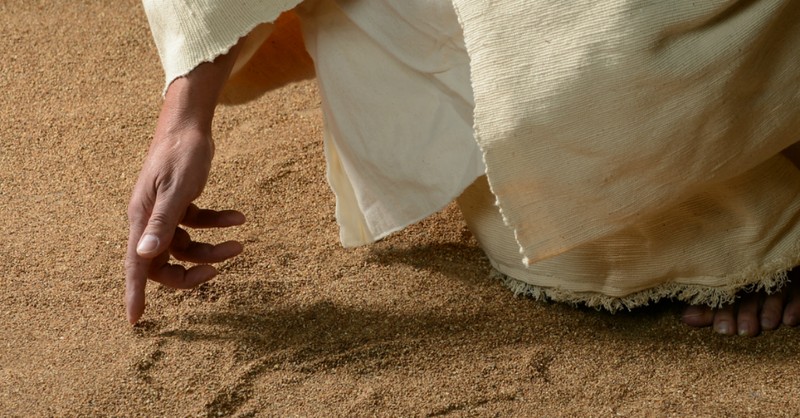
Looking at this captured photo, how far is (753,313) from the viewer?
5.71ft

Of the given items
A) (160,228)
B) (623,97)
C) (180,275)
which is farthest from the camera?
(180,275)

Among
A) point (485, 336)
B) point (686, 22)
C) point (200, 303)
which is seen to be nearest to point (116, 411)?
point (200, 303)

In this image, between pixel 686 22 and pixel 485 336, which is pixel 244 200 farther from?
pixel 686 22

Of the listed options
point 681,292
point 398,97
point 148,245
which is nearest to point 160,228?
point 148,245

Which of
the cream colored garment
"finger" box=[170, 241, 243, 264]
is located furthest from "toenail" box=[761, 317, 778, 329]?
"finger" box=[170, 241, 243, 264]

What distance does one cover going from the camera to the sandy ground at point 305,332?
158cm

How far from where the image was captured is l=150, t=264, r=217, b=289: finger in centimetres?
165

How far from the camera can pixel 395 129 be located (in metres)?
1.71

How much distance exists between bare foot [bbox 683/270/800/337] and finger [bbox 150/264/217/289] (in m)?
0.85

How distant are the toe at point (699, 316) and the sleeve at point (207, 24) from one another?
883mm

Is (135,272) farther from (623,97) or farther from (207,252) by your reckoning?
(623,97)

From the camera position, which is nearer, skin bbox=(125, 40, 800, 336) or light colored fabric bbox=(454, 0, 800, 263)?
light colored fabric bbox=(454, 0, 800, 263)

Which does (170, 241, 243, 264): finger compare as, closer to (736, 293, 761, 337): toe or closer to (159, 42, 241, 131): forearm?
(159, 42, 241, 131): forearm

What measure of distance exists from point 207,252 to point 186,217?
7 cm
